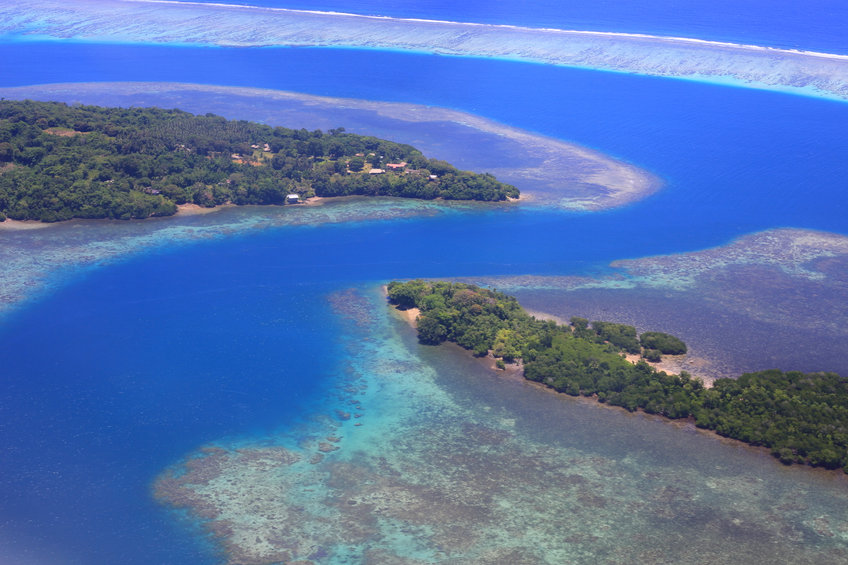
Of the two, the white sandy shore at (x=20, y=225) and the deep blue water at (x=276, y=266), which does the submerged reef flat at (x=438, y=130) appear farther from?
the white sandy shore at (x=20, y=225)

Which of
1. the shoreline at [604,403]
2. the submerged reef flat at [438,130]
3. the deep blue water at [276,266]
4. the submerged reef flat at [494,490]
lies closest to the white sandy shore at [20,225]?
the deep blue water at [276,266]

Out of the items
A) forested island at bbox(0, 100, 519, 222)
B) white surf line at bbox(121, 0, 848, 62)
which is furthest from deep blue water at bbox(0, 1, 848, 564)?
white surf line at bbox(121, 0, 848, 62)

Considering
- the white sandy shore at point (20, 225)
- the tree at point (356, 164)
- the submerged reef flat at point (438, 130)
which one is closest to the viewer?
the white sandy shore at point (20, 225)

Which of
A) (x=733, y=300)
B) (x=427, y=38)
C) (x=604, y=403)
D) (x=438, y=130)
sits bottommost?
(x=604, y=403)

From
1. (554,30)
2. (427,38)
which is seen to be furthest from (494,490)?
(554,30)

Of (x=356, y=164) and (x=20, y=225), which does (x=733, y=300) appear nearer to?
(x=356, y=164)

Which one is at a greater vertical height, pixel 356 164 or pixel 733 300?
pixel 356 164

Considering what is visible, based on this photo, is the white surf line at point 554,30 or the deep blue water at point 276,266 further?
the white surf line at point 554,30
